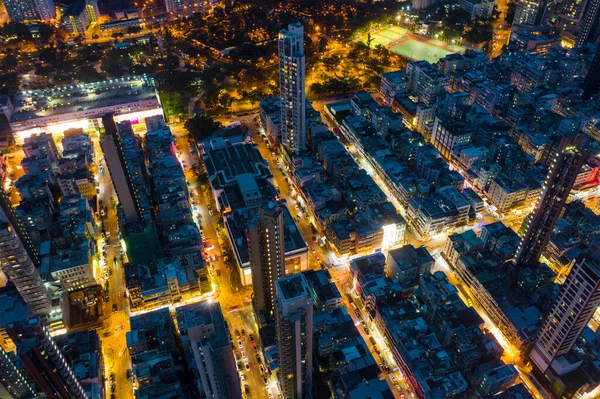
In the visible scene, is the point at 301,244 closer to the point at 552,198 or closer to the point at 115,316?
the point at 115,316

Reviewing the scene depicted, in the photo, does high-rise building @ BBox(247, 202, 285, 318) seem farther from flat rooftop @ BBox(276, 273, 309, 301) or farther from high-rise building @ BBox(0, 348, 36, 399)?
high-rise building @ BBox(0, 348, 36, 399)

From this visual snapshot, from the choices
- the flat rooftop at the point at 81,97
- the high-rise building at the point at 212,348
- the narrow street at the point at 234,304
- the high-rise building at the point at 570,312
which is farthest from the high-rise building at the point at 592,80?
the high-rise building at the point at 212,348

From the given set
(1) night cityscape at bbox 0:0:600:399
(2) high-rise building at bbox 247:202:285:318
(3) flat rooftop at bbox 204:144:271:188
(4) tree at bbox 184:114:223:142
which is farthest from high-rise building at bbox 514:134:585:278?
(4) tree at bbox 184:114:223:142

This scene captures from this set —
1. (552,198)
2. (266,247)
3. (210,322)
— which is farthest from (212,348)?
(552,198)

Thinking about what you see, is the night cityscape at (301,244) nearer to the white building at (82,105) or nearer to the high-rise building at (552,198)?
the high-rise building at (552,198)

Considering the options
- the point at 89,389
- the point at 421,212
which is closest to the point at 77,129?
the point at 89,389
